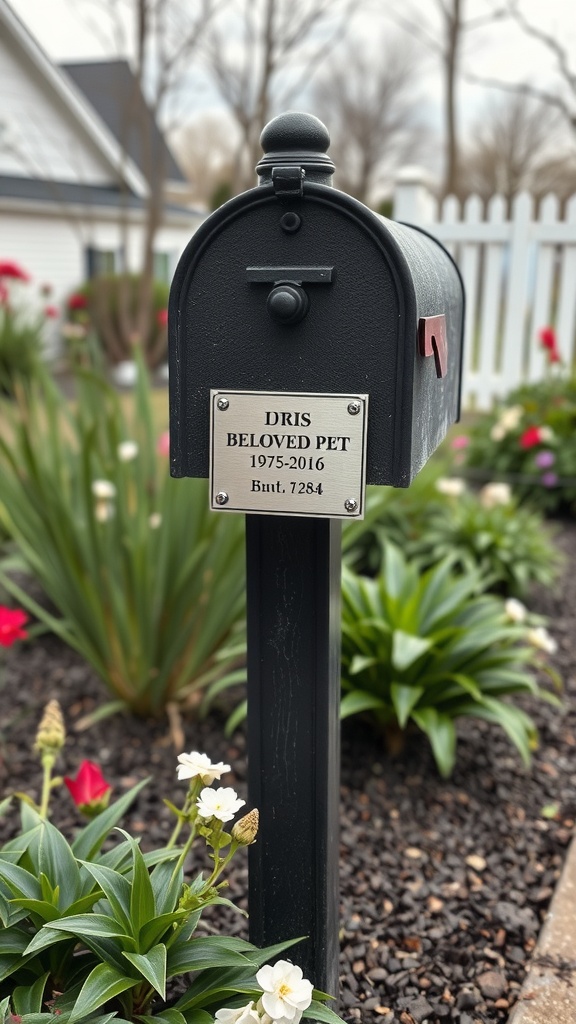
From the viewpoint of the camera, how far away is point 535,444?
5.16 meters

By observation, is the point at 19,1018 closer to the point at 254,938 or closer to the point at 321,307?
the point at 254,938

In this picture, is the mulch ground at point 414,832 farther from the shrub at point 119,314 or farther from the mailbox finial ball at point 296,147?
the shrub at point 119,314

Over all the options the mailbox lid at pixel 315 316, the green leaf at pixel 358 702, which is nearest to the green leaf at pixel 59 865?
the mailbox lid at pixel 315 316

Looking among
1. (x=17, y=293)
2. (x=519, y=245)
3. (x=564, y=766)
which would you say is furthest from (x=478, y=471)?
(x=17, y=293)

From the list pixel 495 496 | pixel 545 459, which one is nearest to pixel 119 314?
pixel 545 459

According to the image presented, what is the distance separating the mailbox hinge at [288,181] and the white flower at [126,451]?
174 centimetres

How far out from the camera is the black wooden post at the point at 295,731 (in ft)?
4.51

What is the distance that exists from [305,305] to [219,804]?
71 cm

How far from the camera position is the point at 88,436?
2.62 m

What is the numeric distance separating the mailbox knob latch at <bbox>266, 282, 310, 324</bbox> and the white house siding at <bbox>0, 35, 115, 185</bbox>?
13145 mm

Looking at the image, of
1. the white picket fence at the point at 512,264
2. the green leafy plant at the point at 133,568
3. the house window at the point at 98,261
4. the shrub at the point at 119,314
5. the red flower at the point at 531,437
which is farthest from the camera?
the house window at the point at 98,261

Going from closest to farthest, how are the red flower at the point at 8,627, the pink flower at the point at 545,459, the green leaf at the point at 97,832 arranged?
the green leaf at the point at 97,832 < the red flower at the point at 8,627 < the pink flower at the point at 545,459

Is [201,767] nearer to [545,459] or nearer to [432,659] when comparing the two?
[432,659]

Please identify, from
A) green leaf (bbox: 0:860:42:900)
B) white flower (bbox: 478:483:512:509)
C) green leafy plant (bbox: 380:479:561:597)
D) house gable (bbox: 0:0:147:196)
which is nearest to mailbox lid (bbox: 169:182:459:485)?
green leaf (bbox: 0:860:42:900)
